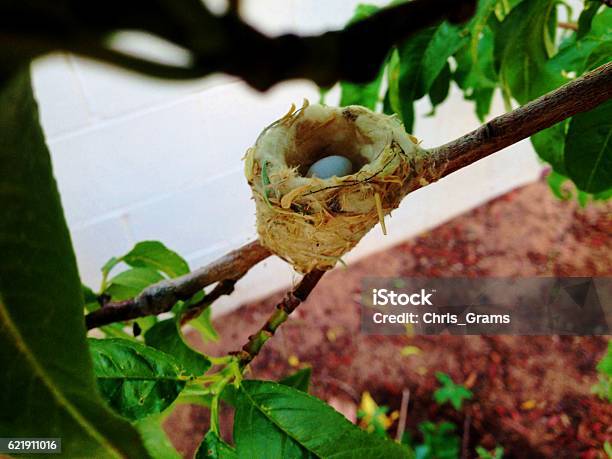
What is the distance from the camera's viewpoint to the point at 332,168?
741mm

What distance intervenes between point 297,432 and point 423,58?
0.46m

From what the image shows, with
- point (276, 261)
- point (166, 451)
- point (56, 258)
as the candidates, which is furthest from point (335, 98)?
point (56, 258)

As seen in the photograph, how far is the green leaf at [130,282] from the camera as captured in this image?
708 mm

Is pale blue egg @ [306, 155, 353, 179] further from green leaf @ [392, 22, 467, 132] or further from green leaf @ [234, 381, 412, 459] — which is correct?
green leaf @ [234, 381, 412, 459]

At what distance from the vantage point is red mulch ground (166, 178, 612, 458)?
1.55 metres


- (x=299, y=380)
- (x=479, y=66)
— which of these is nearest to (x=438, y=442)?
(x=299, y=380)

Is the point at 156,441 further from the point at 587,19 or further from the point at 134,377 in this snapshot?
the point at 587,19

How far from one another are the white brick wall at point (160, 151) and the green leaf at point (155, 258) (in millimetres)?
400

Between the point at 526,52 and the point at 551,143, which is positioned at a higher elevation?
the point at 526,52

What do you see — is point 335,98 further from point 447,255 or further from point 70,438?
point 70,438

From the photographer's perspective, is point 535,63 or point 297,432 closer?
point 297,432

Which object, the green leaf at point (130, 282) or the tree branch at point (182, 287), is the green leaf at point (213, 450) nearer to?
the tree branch at point (182, 287)

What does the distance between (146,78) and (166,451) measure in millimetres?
578

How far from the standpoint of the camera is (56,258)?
212mm
